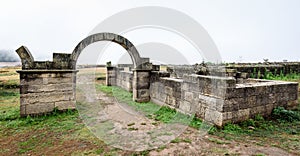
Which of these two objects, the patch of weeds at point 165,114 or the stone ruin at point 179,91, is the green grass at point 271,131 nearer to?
the stone ruin at point 179,91

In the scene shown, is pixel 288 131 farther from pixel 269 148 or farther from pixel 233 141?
pixel 233 141

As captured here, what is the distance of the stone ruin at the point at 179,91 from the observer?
188 inches

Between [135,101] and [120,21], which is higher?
[120,21]

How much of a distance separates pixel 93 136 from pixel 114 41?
4227 mm

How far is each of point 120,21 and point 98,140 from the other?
4617 millimetres

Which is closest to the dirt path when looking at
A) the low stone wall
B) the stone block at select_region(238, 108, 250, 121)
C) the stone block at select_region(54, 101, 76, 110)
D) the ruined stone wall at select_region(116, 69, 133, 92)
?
the low stone wall

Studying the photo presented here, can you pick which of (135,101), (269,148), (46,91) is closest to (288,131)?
(269,148)

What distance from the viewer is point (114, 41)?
7.47 m

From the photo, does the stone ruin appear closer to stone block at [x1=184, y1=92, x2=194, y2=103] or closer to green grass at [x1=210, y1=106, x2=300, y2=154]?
stone block at [x1=184, y1=92, x2=194, y2=103]

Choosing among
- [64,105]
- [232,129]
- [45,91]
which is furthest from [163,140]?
[45,91]

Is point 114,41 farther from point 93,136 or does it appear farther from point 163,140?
point 163,140

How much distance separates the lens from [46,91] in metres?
6.13

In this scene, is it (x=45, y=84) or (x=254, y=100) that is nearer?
(x=254, y=100)

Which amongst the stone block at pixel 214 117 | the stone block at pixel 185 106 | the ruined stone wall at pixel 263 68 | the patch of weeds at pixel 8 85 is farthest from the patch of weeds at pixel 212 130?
the patch of weeds at pixel 8 85
